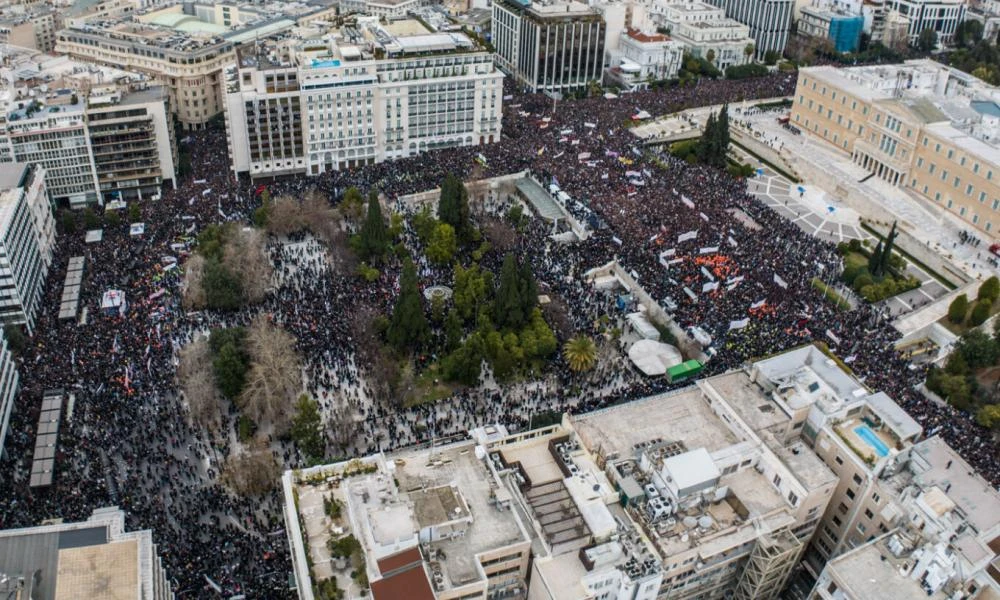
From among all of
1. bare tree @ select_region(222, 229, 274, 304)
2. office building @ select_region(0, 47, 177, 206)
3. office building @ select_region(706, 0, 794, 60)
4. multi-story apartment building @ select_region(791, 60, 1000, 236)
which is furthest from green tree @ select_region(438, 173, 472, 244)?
office building @ select_region(706, 0, 794, 60)

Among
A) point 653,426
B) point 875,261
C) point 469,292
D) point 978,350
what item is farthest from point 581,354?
point 875,261

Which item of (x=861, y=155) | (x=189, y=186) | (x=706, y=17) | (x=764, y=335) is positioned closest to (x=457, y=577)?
(x=764, y=335)

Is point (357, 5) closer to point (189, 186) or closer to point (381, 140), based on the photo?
point (381, 140)

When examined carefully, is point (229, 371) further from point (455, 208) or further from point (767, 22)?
point (767, 22)

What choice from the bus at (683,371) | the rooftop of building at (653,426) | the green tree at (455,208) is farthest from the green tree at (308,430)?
the green tree at (455,208)

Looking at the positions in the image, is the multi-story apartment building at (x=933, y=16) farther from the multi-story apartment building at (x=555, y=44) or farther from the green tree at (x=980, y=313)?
the green tree at (x=980, y=313)

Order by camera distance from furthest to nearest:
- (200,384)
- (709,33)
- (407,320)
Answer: (709,33), (407,320), (200,384)

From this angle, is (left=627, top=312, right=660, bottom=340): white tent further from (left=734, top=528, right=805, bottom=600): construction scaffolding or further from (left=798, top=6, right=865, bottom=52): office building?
(left=798, top=6, right=865, bottom=52): office building
